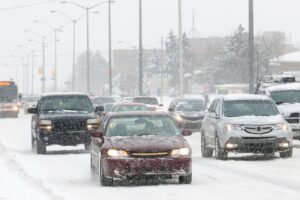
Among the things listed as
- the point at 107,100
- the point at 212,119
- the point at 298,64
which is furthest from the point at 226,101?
the point at 298,64

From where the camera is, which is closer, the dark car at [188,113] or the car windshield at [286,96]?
the car windshield at [286,96]

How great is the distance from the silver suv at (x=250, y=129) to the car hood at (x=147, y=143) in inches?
263

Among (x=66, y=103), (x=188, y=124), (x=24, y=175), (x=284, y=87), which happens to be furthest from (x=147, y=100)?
(x=24, y=175)

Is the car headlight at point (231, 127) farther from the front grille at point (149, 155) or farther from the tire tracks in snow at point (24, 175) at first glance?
the front grille at point (149, 155)

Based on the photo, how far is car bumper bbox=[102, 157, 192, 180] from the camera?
16266 mm

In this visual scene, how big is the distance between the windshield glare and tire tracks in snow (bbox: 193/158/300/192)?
619 centimetres

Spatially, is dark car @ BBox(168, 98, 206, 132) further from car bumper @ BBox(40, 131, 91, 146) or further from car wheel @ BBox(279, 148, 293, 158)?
car wheel @ BBox(279, 148, 293, 158)

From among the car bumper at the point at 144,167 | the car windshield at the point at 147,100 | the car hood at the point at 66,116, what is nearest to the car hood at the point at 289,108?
the car hood at the point at 66,116

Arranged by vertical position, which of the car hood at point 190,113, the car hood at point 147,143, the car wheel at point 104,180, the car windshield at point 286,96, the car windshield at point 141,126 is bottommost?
the car wheel at point 104,180

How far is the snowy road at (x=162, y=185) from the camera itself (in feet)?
48.5

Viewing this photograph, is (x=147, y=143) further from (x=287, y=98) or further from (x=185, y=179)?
(x=287, y=98)

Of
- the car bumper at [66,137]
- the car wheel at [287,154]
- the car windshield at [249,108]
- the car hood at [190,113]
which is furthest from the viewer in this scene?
the car hood at [190,113]

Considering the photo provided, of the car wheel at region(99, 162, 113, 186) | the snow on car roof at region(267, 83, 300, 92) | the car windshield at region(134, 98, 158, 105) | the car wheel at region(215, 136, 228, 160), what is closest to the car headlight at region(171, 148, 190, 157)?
the car wheel at region(99, 162, 113, 186)

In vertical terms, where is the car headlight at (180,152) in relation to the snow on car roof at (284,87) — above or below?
below
